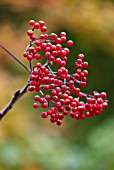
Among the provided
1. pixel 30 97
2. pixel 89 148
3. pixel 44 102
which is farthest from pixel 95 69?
pixel 44 102

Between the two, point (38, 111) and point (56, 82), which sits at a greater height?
point (38, 111)

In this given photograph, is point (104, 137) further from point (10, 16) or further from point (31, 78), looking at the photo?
point (31, 78)

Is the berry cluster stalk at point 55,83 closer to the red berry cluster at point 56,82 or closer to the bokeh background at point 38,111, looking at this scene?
the red berry cluster at point 56,82

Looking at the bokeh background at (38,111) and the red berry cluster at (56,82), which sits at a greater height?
the bokeh background at (38,111)

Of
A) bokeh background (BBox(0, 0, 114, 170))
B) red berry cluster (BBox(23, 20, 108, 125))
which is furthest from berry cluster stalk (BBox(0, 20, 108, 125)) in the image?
bokeh background (BBox(0, 0, 114, 170))

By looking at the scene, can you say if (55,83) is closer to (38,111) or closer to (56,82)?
(56,82)

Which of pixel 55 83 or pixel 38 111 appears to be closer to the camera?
pixel 55 83

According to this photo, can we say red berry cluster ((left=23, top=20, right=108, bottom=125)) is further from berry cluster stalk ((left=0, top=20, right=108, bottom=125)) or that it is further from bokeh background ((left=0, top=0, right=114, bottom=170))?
bokeh background ((left=0, top=0, right=114, bottom=170))

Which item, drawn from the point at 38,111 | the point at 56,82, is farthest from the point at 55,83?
the point at 38,111

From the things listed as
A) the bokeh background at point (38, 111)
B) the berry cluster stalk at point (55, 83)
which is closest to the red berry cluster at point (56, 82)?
the berry cluster stalk at point (55, 83)
